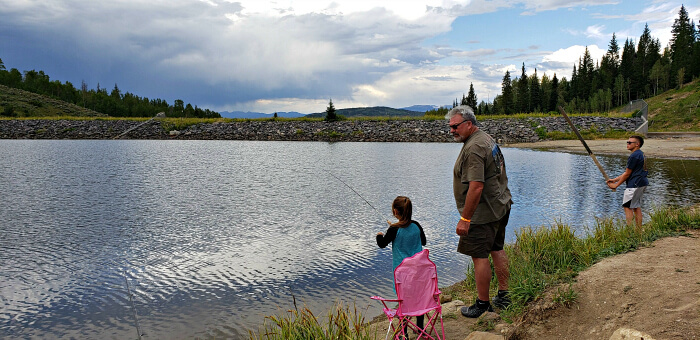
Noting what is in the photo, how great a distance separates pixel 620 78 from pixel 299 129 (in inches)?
2632

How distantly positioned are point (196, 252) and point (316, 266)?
2.49m

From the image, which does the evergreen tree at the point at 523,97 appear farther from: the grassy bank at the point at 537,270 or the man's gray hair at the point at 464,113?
the man's gray hair at the point at 464,113

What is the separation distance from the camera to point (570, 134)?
158ft

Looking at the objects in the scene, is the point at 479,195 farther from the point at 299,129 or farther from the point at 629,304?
the point at 299,129

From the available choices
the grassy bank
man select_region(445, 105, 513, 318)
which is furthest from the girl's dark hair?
the grassy bank

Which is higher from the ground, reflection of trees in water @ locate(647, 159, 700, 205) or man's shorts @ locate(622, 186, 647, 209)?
man's shorts @ locate(622, 186, 647, 209)

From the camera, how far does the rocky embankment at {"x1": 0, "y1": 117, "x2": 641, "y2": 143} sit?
52.1 meters

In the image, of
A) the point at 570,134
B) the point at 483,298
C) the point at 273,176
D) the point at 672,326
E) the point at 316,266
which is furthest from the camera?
the point at 570,134

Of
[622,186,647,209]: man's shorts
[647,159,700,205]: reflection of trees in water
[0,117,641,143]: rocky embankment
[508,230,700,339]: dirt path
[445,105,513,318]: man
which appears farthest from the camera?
[0,117,641,143]: rocky embankment

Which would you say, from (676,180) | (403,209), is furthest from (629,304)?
(676,180)

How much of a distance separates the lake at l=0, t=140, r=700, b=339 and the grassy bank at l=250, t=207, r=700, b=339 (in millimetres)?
858

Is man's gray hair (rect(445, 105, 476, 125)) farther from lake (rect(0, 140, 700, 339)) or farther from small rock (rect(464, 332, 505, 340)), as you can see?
lake (rect(0, 140, 700, 339))

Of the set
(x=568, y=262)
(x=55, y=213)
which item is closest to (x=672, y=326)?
(x=568, y=262)

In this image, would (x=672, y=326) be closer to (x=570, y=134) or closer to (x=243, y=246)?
(x=243, y=246)
